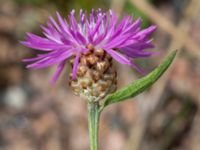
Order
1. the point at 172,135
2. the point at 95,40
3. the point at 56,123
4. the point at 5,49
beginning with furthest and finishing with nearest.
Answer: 1. the point at 5,49
2. the point at 56,123
3. the point at 172,135
4. the point at 95,40

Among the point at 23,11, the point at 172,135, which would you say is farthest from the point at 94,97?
the point at 23,11

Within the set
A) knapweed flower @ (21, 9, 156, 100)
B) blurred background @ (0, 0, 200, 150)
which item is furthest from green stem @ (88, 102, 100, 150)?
blurred background @ (0, 0, 200, 150)

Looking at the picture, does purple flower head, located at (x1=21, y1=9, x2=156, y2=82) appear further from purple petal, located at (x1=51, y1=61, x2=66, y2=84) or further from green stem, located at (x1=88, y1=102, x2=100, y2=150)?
green stem, located at (x1=88, y1=102, x2=100, y2=150)

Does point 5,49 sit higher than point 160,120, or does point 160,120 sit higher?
point 5,49

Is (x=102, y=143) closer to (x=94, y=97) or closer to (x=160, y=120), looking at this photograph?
(x=160, y=120)

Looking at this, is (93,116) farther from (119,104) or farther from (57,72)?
(119,104)

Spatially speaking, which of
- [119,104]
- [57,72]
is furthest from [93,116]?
[119,104]
